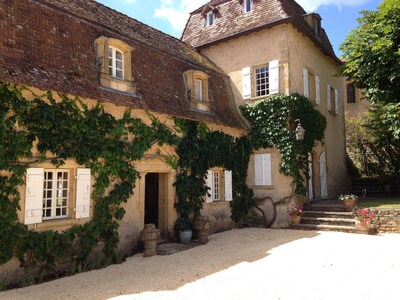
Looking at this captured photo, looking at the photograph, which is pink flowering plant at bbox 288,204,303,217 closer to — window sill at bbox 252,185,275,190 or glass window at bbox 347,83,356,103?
window sill at bbox 252,185,275,190

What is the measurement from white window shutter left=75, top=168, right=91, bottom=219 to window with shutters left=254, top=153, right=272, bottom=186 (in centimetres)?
730

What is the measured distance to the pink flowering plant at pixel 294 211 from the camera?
1177cm

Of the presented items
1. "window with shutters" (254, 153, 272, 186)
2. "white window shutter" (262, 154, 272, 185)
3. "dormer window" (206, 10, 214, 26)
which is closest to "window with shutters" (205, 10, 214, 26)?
"dormer window" (206, 10, 214, 26)

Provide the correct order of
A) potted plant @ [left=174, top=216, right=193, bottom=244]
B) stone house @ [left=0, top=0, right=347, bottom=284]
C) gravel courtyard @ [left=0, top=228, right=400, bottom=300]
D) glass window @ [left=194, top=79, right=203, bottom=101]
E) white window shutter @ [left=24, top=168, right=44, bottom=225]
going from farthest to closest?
glass window @ [left=194, top=79, right=203, bottom=101], potted plant @ [left=174, top=216, right=193, bottom=244], stone house @ [left=0, top=0, right=347, bottom=284], white window shutter @ [left=24, top=168, right=44, bottom=225], gravel courtyard @ [left=0, top=228, right=400, bottom=300]

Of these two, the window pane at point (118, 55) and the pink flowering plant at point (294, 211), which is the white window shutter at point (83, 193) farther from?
the pink flowering plant at point (294, 211)

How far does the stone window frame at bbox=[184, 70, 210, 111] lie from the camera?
35.9 feet

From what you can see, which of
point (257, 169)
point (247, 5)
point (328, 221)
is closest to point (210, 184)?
point (257, 169)

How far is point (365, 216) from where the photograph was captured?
34.4ft

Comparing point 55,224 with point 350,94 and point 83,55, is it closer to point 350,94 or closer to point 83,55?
point 83,55

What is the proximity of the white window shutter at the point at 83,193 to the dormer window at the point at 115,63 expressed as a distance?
2.80 m

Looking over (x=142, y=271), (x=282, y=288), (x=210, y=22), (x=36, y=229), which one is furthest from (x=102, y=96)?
(x=210, y=22)

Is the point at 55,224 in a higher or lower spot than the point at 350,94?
lower

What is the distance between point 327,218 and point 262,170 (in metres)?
2.89

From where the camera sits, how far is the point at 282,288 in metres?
5.54
